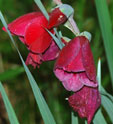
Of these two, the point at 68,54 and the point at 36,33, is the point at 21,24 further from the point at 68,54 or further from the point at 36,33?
the point at 68,54

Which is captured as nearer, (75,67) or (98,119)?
(75,67)

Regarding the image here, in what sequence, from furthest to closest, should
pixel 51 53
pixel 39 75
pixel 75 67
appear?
pixel 39 75 → pixel 51 53 → pixel 75 67

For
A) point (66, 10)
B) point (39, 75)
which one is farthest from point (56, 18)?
point (39, 75)

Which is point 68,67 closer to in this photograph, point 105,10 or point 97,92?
point 97,92

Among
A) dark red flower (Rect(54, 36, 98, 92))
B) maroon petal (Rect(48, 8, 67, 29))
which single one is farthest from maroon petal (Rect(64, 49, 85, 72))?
maroon petal (Rect(48, 8, 67, 29))

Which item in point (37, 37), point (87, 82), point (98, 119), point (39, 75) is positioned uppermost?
point (37, 37)

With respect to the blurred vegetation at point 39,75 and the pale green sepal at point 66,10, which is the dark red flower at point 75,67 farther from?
the blurred vegetation at point 39,75

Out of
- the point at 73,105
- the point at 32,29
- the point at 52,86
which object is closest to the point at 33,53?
the point at 32,29
